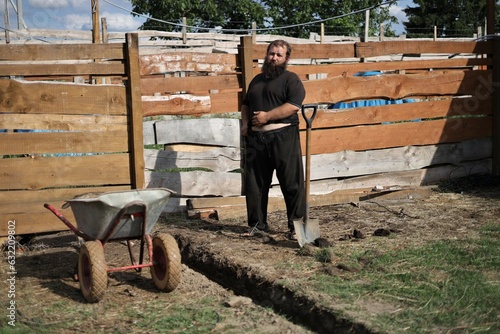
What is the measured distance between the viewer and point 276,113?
688cm

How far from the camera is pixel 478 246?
250 inches

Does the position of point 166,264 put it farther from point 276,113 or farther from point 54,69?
point 54,69

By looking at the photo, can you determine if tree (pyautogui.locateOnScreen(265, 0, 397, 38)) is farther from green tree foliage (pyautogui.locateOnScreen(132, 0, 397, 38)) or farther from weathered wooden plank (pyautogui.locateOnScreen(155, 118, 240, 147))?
weathered wooden plank (pyautogui.locateOnScreen(155, 118, 240, 147))

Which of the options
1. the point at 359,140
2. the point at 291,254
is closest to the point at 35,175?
A: the point at 291,254

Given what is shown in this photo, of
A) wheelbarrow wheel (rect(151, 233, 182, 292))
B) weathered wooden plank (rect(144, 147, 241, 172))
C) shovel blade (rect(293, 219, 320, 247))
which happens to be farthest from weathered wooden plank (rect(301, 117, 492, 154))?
wheelbarrow wheel (rect(151, 233, 182, 292))

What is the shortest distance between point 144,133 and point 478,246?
394 centimetres

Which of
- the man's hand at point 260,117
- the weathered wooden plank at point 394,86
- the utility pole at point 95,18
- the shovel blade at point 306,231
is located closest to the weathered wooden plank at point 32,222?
the man's hand at point 260,117

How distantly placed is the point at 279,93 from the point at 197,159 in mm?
1794

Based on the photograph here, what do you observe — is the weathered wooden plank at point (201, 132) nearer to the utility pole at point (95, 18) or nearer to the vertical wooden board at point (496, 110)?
the utility pole at point (95, 18)

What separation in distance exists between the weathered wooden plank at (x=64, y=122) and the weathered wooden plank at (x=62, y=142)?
6 cm

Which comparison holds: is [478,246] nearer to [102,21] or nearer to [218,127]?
[218,127]

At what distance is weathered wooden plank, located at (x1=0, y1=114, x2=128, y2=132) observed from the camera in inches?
277

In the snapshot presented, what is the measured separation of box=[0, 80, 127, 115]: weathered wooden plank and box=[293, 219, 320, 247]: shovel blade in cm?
237

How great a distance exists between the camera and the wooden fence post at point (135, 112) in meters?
7.49
